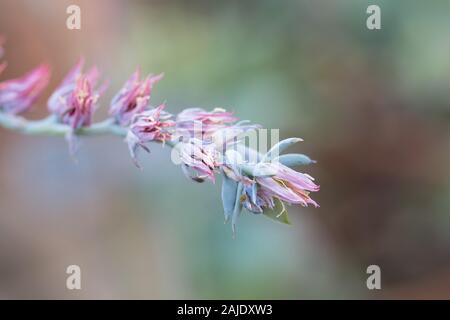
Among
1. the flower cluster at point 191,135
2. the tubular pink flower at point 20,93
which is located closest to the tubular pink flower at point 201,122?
the flower cluster at point 191,135

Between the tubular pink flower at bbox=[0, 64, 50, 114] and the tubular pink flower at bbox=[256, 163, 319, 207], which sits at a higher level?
the tubular pink flower at bbox=[0, 64, 50, 114]

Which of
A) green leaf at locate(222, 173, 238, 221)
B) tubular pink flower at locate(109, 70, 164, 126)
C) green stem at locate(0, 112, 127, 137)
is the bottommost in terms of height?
green leaf at locate(222, 173, 238, 221)

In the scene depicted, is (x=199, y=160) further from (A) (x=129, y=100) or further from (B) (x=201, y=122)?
(A) (x=129, y=100)

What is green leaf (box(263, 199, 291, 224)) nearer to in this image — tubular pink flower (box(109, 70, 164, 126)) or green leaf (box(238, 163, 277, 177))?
green leaf (box(238, 163, 277, 177))

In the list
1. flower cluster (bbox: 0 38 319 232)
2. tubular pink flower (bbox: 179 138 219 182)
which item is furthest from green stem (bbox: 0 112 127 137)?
tubular pink flower (bbox: 179 138 219 182)

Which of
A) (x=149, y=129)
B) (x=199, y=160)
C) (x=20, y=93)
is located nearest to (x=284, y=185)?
(x=199, y=160)
